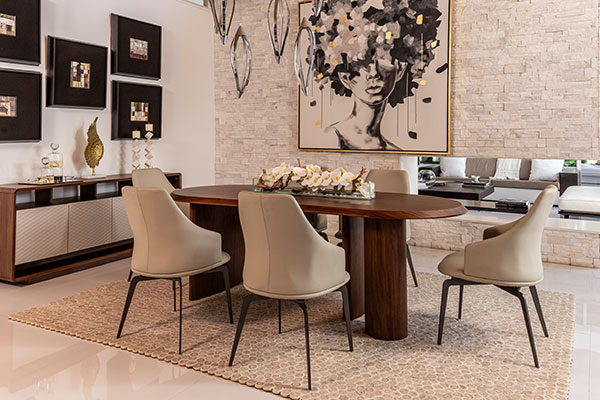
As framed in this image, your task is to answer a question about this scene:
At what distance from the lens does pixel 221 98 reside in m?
6.87

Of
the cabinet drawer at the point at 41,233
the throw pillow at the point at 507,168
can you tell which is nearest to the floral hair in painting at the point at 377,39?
the throw pillow at the point at 507,168

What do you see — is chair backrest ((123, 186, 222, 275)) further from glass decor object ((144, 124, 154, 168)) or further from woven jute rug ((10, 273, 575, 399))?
glass decor object ((144, 124, 154, 168))

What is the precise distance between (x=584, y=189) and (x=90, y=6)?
5.33 m

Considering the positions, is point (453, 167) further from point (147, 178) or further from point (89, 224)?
point (89, 224)

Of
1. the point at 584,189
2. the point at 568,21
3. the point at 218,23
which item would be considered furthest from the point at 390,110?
the point at 218,23

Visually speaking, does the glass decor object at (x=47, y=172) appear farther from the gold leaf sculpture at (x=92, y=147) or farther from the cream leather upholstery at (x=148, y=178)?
the cream leather upholstery at (x=148, y=178)

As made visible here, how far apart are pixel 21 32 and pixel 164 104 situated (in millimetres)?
1912

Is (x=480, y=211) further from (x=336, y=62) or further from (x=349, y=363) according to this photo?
(x=349, y=363)

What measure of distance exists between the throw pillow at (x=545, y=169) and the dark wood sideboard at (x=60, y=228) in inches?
165

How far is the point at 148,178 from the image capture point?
4.42 meters

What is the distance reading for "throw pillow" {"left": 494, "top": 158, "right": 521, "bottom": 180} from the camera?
214 inches

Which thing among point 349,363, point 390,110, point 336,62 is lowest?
point 349,363

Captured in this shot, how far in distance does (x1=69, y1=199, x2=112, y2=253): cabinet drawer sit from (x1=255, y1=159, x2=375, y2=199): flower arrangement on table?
1.96m

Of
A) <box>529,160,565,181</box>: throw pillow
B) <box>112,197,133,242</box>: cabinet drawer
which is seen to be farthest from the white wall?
<box>529,160,565,181</box>: throw pillow
